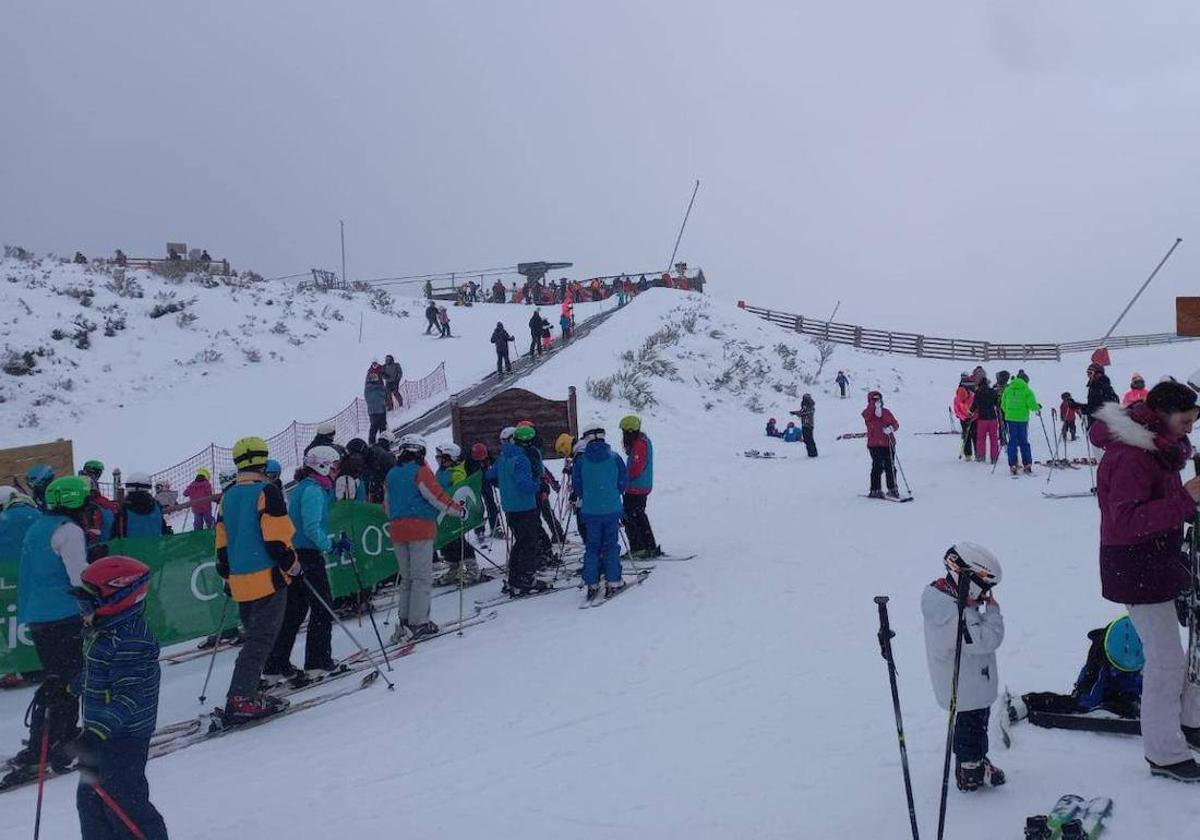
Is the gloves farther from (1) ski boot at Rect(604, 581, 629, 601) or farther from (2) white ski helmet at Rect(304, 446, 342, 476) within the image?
(1) ski boot at Rect(604, 581, 629, 601)

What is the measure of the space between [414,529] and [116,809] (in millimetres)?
4661

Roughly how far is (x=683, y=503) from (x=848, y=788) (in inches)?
434

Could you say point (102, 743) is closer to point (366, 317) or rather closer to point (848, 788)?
point (848, 788)

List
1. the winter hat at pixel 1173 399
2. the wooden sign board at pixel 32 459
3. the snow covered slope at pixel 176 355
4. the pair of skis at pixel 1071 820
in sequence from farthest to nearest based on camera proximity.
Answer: the snow covered slope at pixel 176 355 < the wooden sign board at pixel 32 459 < the winter hat at pixel 1173 399 < the pair of skis at pixel 1071 820

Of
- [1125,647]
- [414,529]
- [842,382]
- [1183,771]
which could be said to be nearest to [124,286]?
[842,382]

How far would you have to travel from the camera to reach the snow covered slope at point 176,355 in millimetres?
22062

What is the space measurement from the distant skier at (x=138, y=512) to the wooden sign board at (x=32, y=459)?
16.1 ft

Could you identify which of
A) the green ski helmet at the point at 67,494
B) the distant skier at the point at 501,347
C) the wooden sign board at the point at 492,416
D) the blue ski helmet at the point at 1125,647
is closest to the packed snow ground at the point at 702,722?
the blue ski helmet at the point at 1125,647

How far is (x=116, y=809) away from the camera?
361 centimetres

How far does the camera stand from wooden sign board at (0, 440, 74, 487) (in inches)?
494

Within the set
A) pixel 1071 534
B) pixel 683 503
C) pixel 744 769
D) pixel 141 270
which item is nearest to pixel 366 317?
pixel 141 270

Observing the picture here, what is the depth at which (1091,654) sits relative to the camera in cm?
488

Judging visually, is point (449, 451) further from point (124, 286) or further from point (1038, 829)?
point (124, 286)

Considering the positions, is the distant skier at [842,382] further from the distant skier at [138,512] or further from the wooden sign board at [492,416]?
the distant skier at [138,512]
